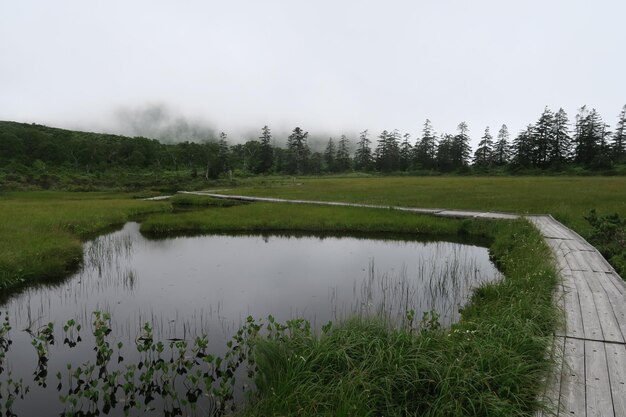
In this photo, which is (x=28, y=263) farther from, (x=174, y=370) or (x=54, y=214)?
(x=54, y=214)

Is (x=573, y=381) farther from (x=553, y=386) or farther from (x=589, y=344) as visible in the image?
(x=589, y=344)

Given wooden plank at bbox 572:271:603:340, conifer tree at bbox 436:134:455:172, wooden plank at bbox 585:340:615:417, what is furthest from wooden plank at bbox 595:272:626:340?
conifer tree at bbox 436:134:455:172

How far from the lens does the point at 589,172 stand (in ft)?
206

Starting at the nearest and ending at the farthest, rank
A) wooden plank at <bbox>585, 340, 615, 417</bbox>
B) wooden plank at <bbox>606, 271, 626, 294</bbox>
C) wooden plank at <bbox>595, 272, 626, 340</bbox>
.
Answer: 1. wooden plank at <bbox>585, 340, 615, 417</bbox>
2. wooden plank at <bbox>595, 272, 626, 340</bbox>
3. wooden plank at <bbox>606, 271, 626, 294</bbox>

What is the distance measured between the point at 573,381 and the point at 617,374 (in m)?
0.69

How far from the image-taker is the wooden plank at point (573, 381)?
13.1 feet

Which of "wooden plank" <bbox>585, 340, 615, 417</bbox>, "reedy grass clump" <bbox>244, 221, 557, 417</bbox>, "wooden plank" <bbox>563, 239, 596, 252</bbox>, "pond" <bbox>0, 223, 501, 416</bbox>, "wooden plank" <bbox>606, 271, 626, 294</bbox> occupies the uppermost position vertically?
"wooden plank" <bbox>563, 239, 596, 252</bbox>

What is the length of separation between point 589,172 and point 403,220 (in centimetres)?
6004

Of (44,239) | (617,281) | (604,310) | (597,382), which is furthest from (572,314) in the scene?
(44,239)

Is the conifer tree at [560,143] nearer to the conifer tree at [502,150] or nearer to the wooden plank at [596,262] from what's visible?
the conifer tree at [502,150]

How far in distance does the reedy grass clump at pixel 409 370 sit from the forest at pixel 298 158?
60.4 m

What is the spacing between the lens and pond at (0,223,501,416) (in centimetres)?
811

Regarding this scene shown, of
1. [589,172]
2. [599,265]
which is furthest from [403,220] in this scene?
[589,172]

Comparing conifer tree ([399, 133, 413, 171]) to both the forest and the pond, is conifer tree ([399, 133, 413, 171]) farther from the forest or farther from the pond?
the pond
